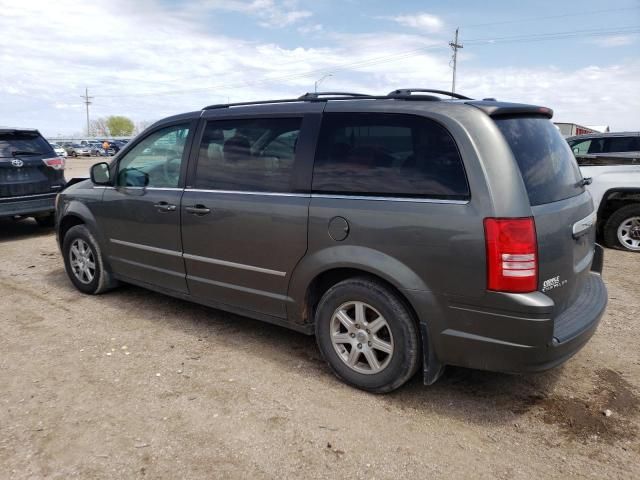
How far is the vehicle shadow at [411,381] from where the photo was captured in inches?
121

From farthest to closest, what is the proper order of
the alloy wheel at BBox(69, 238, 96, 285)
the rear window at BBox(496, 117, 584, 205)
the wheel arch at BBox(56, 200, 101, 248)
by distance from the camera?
the alloy wheel at BBox(69, 238, 96, 285) → the wheel arch at BBox(56, 200, 101, 248) → the rear window at BBox(496, 117, 584, 205)

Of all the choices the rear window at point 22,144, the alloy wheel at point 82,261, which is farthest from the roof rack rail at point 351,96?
the rear window at point 22,144

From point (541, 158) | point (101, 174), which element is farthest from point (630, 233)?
point (101, 174)

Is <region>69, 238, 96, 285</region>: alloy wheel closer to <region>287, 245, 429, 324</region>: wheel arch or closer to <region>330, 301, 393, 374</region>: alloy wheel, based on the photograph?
A: <region>287, 245, 429, 324</region>: wheel arch

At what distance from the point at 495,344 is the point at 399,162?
1.14 metres

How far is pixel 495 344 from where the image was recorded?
2727 millimetres

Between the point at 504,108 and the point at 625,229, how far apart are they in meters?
5.39

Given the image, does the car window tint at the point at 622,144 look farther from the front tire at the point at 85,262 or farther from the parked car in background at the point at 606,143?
the front tire at the point at 85,262

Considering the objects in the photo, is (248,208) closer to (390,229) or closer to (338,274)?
(338,274)

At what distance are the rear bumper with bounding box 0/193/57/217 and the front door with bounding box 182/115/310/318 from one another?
16.2 feet

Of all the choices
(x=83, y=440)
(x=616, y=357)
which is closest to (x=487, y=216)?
(x=616, y=357)

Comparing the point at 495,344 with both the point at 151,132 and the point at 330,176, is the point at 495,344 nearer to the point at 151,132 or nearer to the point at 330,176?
the point at 330,176

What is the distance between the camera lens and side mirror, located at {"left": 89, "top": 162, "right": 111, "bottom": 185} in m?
4.68

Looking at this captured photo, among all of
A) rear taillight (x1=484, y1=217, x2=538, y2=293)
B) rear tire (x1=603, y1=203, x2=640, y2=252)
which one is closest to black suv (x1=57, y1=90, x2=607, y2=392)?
rear taillight (x1=484, y1=217, x2=538, y2=293)
